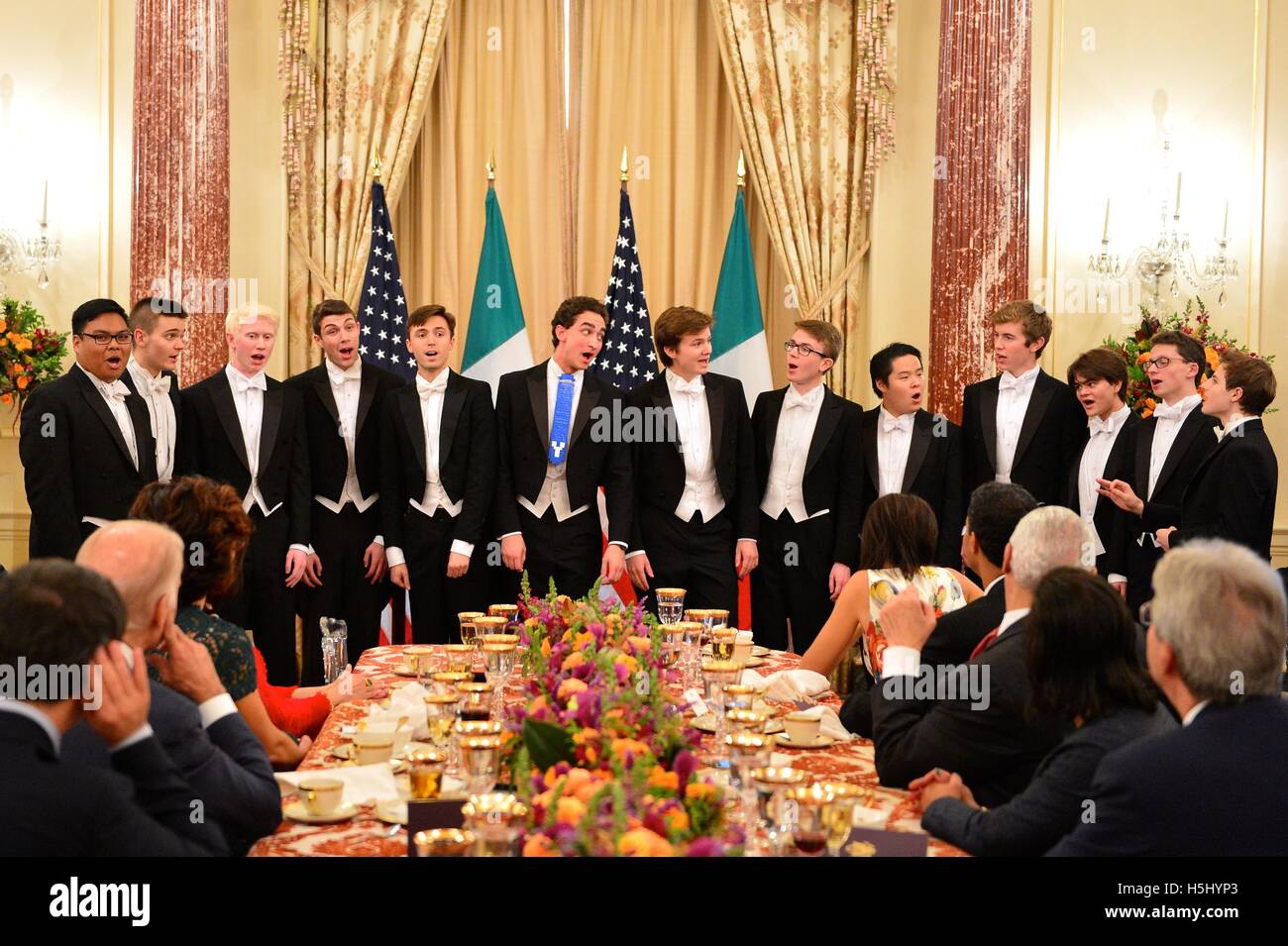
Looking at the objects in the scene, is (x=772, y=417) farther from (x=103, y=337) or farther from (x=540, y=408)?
(x=103, y=337)

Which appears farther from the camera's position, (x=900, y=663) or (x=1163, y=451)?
(x=1163, y=451)

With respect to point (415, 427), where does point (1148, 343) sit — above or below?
above

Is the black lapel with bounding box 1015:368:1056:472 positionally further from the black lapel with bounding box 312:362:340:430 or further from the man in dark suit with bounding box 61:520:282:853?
the man in dark suit with bounding box 61:520:282:853

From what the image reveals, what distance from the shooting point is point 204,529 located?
2900 millimetres

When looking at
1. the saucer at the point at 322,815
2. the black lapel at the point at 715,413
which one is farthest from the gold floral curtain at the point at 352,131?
the saucer at the point at 322,815

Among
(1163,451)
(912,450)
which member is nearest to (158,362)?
(912,450)

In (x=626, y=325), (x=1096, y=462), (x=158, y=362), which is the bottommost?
(x=1096, y=462)

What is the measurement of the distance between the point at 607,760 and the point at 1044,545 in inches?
43.7

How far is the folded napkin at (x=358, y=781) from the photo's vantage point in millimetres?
2572

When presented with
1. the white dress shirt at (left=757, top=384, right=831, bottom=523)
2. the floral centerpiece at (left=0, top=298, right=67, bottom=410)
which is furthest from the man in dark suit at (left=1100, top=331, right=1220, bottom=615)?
the floral centerpiece at (left=0, top=298, right=67, bottom=410)

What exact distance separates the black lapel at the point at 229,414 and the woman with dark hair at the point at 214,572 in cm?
253

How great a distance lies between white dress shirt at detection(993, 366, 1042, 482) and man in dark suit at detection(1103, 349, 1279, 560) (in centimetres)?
61
